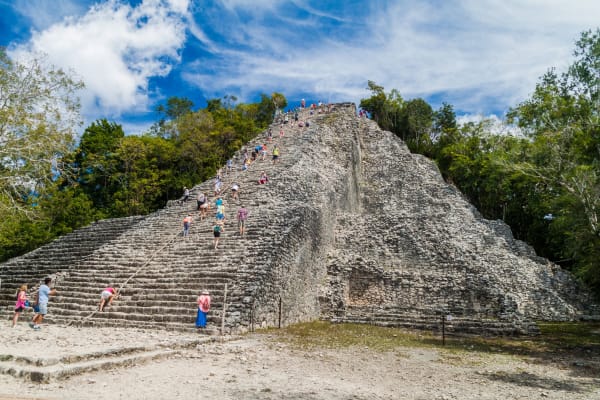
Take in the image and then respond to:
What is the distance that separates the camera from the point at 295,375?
668 cm

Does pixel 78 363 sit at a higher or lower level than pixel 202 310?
lower

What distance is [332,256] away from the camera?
1727 centimetres

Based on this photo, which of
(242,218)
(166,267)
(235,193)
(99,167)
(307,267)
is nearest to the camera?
(166,267)

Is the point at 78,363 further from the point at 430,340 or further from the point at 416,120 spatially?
the point at 416,120

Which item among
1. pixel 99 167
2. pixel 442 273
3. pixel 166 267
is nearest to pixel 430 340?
pixel 442 273

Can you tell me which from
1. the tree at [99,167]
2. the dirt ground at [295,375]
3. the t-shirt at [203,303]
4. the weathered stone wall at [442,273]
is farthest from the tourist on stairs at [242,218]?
the tree at [99,167]

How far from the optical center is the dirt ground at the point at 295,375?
213 inches

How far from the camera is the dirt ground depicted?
5418 millimetres

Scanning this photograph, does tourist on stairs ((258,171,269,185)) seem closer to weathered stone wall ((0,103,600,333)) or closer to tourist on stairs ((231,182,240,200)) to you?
weathered stone wall ((0,103,600,333))

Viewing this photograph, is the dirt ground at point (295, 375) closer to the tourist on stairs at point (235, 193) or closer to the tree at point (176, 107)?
the tourist on stairs at point (235, 193)

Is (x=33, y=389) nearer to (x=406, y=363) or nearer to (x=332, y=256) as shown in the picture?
(x=406, y=363)

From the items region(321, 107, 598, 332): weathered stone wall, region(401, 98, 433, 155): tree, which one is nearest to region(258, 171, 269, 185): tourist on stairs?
region(321, 107, 598, 332): weathered stone wall

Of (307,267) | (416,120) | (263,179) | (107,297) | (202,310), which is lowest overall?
(202,310)

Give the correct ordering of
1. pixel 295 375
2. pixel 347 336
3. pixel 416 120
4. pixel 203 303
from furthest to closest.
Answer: pixel 416 120 < pixel 347 336 < pixel 203 303 < pixel 295 375
